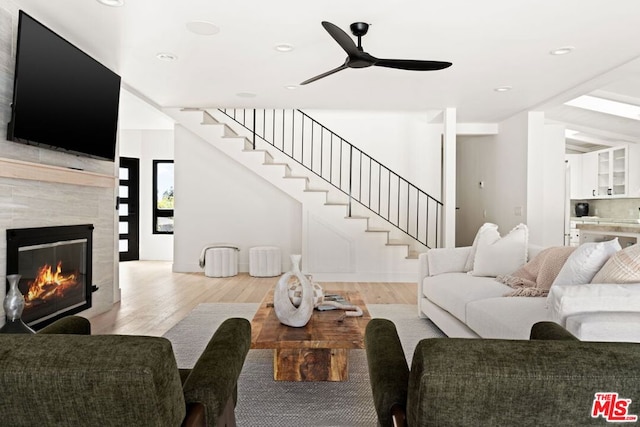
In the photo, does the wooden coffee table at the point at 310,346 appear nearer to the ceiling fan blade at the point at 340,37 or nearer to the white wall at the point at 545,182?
the ceiling fan blade at the point at 340,37

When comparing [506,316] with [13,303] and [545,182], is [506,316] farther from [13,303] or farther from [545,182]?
[545,182]

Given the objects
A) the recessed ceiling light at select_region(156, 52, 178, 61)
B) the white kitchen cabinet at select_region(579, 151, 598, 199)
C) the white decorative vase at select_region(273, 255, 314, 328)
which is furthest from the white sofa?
the white kitchen cabinet at select_region(579, 151, 598, 199)

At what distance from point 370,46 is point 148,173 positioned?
6586mm

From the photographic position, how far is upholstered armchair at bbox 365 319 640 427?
3.33 feet

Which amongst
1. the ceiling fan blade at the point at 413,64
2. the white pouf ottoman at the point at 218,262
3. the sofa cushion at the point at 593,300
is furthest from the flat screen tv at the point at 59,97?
Answer: the sofa cushion at the point at 593,300

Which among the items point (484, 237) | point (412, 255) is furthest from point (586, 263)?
point (412, 255)

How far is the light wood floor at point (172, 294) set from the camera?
4.45 metres

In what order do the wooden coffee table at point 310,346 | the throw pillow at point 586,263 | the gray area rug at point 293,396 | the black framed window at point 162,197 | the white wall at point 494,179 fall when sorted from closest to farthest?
the gray area rug at point 293,396, the wooden coffee table at point 310,346, the throw pillow at point 586,263, the white wall at point 494,179, the black framed window at point 162,197

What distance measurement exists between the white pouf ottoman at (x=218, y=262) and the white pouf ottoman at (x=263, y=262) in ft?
1.06

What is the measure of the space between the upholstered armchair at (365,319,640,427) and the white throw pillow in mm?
3160

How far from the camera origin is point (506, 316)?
2.80 meters

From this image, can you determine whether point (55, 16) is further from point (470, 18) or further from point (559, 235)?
point (559, 235)

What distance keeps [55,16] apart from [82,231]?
6.17 feet

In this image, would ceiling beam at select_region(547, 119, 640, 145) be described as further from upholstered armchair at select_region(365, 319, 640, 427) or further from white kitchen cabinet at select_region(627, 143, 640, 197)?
upholstered armchair at select_region(365, 319, 640, 427)
